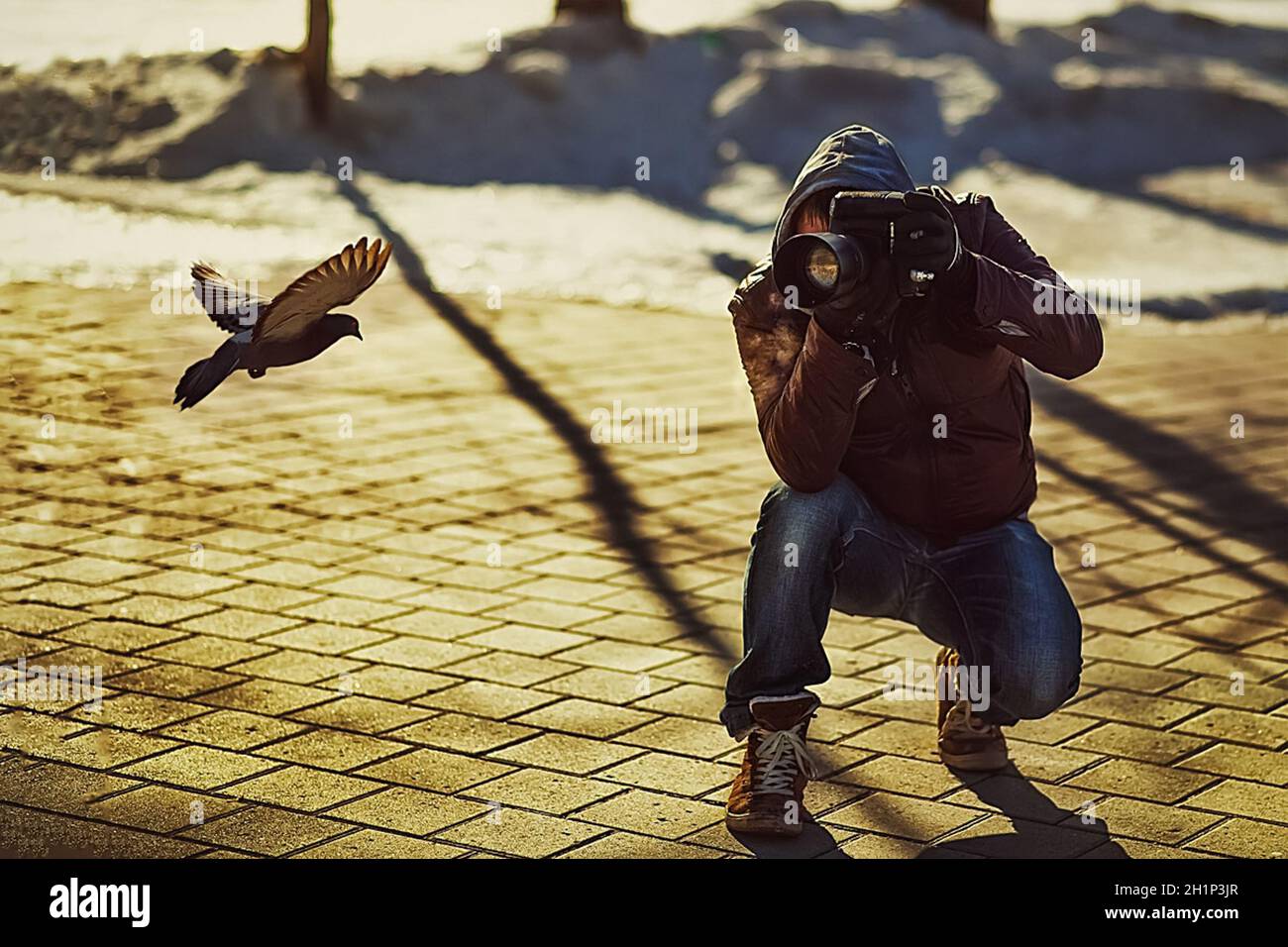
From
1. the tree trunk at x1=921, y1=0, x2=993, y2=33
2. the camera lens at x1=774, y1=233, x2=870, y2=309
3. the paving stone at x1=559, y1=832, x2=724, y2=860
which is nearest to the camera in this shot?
the camera lens at x1=774, y1=233, x2=870, y2=309

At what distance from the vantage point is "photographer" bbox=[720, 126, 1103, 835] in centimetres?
376

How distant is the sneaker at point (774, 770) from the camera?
3.85m

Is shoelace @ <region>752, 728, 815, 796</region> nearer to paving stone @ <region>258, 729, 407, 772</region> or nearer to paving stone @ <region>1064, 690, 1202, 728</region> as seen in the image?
paving stone @ <region>258, 729, 407, 772</region>

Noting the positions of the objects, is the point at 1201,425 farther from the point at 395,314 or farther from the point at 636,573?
the point at 395,314

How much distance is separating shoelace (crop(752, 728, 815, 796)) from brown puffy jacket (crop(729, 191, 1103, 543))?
521 millimetres

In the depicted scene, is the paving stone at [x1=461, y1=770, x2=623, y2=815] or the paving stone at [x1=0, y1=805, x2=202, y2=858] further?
the paving stone at [x1=461, y1=770, x2=623, y2=815]

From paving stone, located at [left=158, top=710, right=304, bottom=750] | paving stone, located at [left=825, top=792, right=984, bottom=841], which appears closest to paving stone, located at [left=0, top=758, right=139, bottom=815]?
paving stone, located at [left=158, top=710, right=304, bottom=750]

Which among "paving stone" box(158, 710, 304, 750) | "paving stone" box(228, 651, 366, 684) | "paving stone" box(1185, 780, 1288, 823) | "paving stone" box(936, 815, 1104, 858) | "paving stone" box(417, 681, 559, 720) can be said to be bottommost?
"paving stone" box(936, 815, 1104, 858)

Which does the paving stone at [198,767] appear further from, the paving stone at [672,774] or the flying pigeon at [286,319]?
the flying pigeon at [286,319]

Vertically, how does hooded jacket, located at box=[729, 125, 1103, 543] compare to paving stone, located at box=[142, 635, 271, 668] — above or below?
above

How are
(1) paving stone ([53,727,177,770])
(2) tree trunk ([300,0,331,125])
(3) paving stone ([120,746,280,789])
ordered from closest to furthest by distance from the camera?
(3) paving stone ([120,746,280,789]) < (1) paving stone ([53,727,177,770]) < (2) tree trunk ([300,0,331,125])

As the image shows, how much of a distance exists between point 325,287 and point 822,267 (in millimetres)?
927

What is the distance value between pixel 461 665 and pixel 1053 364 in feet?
6.10

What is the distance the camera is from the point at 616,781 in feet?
13.6
